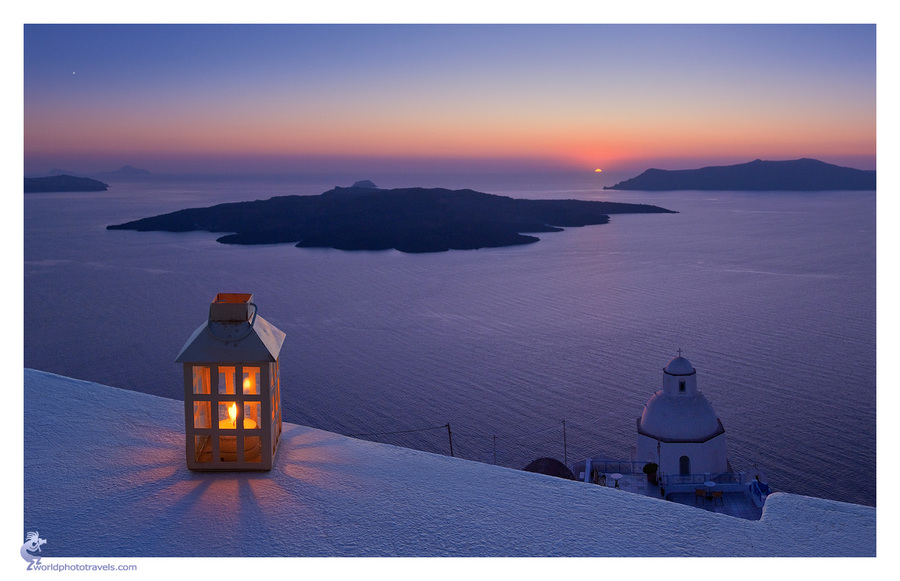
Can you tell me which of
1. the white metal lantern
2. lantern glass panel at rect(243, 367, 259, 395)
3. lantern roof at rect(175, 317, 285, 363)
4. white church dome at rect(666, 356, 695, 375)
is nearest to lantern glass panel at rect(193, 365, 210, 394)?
the white metal lantern

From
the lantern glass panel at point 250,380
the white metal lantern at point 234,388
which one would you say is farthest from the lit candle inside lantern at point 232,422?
the lantern glass panel at point 250,380

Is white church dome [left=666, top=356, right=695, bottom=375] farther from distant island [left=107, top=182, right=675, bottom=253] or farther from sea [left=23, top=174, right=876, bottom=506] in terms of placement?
distant island [left=107, top=182, right=675, bottom=253]

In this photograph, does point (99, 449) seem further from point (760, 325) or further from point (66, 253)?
point (66, 253)

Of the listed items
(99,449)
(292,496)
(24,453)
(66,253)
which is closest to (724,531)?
(292,496)

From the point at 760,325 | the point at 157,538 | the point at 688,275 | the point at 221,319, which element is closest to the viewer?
the point at 157,538

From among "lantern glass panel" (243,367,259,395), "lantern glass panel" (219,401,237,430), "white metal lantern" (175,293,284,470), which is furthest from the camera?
"lantern glass panel" (243,367,259,395)
